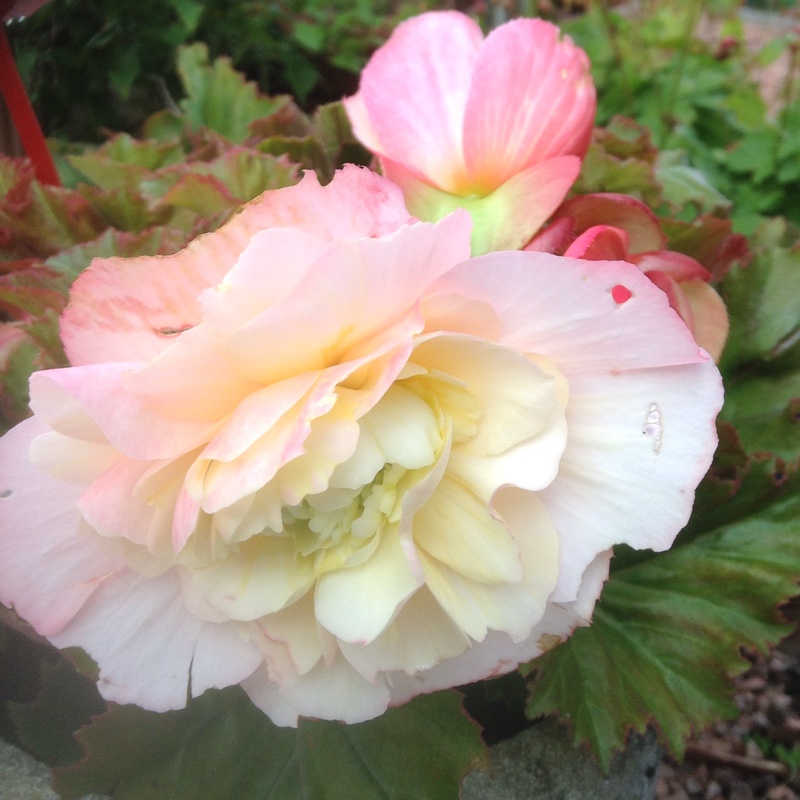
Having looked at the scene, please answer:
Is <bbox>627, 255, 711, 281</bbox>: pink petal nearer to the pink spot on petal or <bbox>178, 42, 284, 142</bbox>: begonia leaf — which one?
the pink spot on petal

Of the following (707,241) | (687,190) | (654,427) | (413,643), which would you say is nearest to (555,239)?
(654,427)

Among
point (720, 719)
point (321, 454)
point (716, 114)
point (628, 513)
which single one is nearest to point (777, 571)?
point (720, 719)

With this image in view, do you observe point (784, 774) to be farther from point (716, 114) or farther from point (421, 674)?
point (716, 114)

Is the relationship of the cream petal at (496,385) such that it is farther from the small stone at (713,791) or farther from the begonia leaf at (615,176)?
the small stone at (713,791)

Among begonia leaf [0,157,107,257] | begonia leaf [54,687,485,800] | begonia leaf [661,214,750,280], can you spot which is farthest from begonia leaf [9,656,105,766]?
begonia leaf [661,214,750,280]

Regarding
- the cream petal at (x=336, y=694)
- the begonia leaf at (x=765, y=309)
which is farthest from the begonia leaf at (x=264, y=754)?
the begonia leaf at (x=765, y=309)

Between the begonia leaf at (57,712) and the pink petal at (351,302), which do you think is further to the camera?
the begonia leaf at (57,712)
